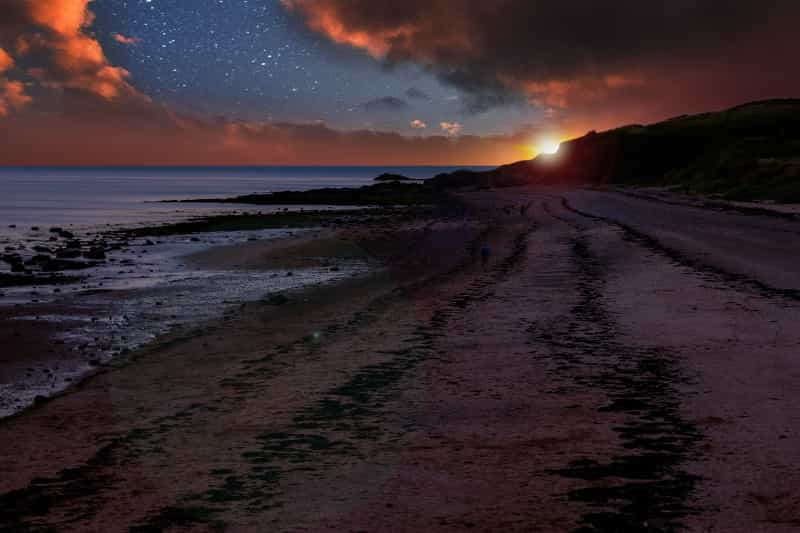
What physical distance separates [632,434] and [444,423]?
5.48 ft

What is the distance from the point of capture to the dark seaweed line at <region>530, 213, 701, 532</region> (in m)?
4.88

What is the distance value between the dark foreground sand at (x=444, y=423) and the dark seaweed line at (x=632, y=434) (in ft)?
0.08

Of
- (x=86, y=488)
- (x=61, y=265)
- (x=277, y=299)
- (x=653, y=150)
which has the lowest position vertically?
(x=61, y=265)

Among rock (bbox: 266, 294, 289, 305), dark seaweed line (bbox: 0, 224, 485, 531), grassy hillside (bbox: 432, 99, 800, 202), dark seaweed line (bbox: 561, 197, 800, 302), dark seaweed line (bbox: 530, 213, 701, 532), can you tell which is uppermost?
grassy hillside (bbox: 432, 99, 800, 202)

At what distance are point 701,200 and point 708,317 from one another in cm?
4179

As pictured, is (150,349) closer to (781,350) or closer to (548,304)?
(548,304)

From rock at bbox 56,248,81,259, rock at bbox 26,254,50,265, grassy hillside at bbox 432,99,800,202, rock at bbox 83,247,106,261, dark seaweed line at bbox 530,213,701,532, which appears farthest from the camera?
grassy hillside at bbox 432,99,800,202

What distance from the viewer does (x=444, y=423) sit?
707cm

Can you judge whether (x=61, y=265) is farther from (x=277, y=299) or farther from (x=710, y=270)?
(x=710, y=270)

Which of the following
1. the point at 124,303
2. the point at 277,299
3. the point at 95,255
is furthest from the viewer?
the point at 95,255

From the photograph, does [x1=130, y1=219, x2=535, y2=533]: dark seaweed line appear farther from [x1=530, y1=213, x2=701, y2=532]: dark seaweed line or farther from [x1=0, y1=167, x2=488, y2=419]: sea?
[x1=0, y1=167, x2=488, y2=419]: sea

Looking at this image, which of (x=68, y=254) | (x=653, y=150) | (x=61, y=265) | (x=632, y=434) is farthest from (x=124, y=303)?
(x=653, y=150)

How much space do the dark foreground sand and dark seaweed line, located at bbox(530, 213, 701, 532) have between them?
23 mm

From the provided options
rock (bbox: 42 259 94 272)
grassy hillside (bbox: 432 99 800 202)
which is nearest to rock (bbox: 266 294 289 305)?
rock (bbox: 42 259 94 272)
